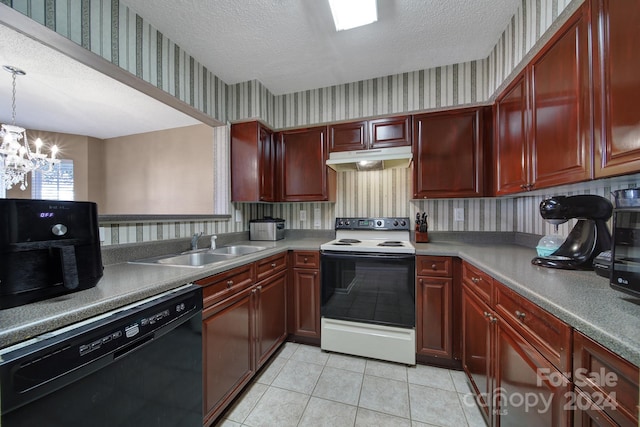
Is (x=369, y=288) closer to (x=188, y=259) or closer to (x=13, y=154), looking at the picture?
(x=188, y=259)

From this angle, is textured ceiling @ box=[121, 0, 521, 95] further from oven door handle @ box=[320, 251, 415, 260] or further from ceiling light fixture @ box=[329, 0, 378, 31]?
oven door handle @ box=[320, 251, 415, 260]

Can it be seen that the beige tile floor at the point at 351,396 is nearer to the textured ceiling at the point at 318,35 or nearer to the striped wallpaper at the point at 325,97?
the striped wallpaper at the point at 325,97

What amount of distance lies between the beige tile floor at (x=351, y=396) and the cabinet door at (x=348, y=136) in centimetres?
192

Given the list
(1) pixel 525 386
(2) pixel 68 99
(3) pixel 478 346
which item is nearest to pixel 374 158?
(3) pixel 478 346

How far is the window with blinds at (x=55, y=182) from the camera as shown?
2828 mm

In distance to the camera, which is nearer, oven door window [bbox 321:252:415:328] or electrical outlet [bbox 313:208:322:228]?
oven door window [bbox 321:252:415:328]

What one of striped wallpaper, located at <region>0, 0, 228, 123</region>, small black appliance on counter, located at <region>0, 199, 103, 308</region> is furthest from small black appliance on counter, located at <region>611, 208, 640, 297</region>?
striped wallpaper, located at <region>0, 0, 228, 123</region>

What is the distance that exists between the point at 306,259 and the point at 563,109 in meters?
1.86

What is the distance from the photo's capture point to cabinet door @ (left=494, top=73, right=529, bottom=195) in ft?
4.81

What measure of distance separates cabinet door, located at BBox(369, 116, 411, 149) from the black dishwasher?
1.93 meters

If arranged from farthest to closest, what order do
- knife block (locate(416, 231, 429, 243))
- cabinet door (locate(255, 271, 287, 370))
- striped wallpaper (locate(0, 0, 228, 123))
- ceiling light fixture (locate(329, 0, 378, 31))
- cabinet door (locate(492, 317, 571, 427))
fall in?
knife block (locate(416, 231, 429, 243)) < cabinet door (locate(255, 271, 287, 370)) < ceiling light fixture (locate(329, 0, 378, 31)) < striped wallpaper (locate(0, 0, 228, 123)) < cabinet door (locate(492, 317, 571, 427))

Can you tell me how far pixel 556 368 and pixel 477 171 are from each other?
1.62m

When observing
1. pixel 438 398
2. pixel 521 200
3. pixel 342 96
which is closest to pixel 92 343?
pixel 438 398

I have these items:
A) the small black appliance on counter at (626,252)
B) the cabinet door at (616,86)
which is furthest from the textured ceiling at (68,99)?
the small black appliance on counter at (626,252)
